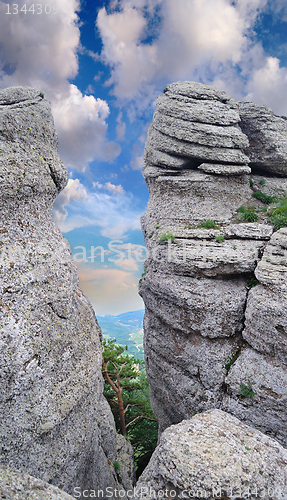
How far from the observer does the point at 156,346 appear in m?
15.6

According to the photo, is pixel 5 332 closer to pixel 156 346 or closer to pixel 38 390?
pixel 38 390

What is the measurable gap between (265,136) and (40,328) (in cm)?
2064

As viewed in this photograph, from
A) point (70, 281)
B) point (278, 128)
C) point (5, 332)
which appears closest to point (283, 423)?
point (70, 281)

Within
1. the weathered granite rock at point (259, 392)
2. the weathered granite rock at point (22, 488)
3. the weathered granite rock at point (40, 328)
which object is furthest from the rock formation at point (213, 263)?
the weathered granite rock at point (22, 488)

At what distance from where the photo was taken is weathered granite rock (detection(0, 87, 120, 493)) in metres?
6.63

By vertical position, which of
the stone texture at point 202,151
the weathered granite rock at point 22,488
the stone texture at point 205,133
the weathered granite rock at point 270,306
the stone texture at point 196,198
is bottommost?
the weathered granite rock at point 22,488

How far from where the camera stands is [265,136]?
1892 centimetres

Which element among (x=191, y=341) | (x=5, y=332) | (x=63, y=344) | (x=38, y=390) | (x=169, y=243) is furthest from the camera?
(x=169, y=243)

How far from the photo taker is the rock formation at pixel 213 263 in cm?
1109

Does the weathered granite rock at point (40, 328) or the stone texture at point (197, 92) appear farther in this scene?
the stone texture at point (197, 92)

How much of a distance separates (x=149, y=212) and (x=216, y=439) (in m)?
14.5

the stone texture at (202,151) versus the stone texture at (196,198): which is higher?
the stone texture at (202,151)

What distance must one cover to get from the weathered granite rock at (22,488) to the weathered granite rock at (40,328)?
0.71 m

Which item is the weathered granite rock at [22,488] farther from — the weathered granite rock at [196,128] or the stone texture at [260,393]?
the weathered granite rock at [196,128]
